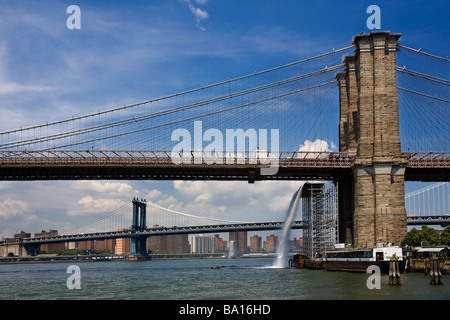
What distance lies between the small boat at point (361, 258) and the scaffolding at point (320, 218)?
658 centimetres

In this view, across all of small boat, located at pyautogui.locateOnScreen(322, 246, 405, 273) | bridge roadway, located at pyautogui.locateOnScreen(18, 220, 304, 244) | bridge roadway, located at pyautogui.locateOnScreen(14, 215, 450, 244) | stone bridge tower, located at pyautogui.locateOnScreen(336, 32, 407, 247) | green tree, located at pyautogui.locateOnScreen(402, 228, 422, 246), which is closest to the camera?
small boat, located at pyautogui.locateOnScreen(322, 246, 405, 273)

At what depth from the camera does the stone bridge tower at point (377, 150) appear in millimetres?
64625

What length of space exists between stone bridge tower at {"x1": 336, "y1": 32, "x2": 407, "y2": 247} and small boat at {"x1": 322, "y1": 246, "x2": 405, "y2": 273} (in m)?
3.94

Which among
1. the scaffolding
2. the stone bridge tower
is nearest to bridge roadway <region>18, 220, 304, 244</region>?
the scaffolding

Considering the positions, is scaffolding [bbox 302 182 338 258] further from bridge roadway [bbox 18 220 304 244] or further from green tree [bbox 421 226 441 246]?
bridge roadway [bbox 18 220 304 244]

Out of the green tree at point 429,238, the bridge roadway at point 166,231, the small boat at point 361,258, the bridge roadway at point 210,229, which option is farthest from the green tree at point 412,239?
the bridge roadway at point 166,231

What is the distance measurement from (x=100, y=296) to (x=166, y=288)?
7.85 metres

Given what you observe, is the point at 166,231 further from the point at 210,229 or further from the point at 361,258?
the point at 361,258

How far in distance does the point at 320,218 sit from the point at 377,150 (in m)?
13.9

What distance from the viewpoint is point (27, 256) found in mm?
169875

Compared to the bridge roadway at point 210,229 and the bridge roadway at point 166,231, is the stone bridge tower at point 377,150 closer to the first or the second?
the bridge roadway at point 210,229

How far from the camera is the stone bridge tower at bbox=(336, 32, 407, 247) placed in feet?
212

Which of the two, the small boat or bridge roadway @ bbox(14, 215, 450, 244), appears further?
bridge roadway @ bbox(14, 215, 450, 244)
